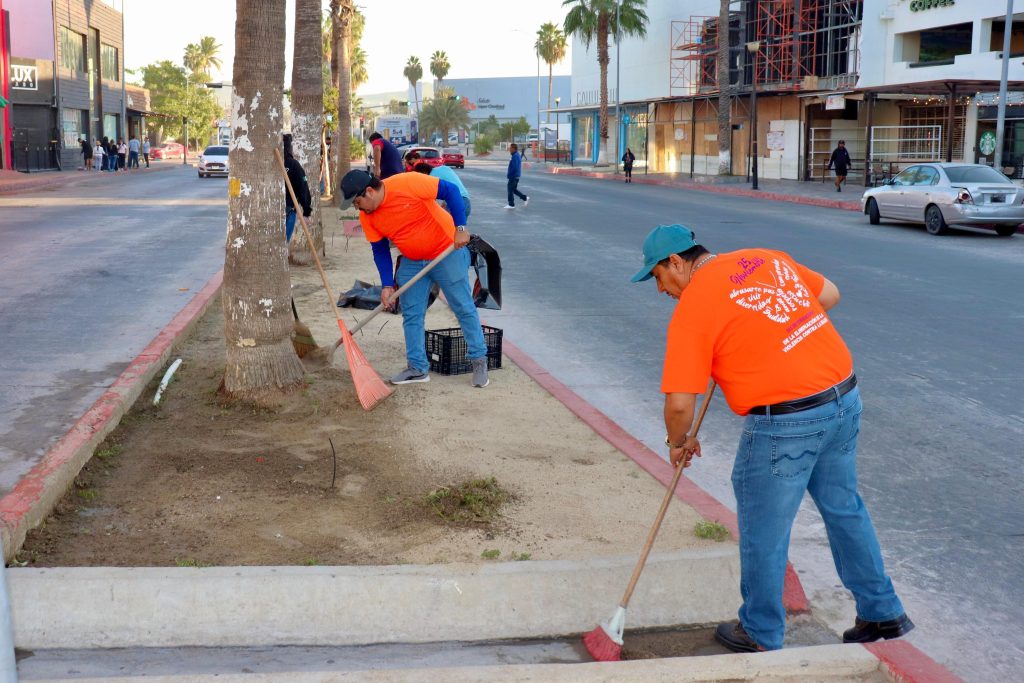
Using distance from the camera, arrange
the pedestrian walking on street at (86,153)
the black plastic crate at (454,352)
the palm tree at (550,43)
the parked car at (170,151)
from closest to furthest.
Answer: the black plastic crate at (454,352), the pedestrian walking on street at (86,153), the parked car at (170,151), the palm tree at (550,43)

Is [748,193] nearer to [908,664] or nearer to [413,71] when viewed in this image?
[908,664]

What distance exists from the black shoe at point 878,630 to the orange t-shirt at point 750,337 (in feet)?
3.19

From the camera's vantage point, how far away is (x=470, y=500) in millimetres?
5359

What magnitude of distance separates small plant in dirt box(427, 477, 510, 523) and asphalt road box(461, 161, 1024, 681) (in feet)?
2.62

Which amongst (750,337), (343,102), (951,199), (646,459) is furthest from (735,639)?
(343,102)

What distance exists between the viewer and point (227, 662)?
13.5 ft

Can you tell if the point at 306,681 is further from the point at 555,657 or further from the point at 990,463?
the point at 990,463

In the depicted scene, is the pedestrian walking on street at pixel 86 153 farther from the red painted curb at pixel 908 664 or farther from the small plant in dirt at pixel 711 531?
the red painted curb at pixel 908 664

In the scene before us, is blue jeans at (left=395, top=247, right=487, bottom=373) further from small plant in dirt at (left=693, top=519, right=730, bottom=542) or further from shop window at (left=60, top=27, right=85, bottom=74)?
shop window at (left=60, top=27, right=85, bottom=74)

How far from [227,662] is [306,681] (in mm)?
629

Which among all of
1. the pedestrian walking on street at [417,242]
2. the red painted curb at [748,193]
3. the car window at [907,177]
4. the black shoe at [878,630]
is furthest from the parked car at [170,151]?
the black shoe at [878,630]

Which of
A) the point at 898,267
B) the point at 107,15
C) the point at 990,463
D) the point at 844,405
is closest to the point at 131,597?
the point at 844,405

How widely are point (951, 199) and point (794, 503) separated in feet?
61.4

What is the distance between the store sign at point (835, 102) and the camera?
39.2 metres
